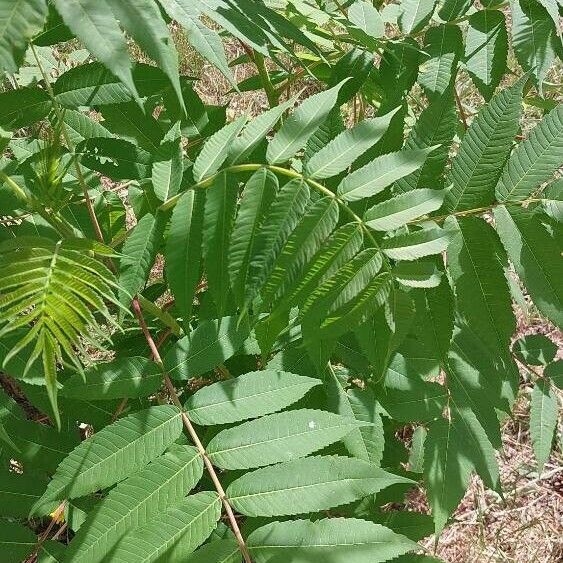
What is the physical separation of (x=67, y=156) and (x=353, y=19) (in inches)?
30.6

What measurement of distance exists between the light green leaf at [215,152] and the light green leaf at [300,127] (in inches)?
3.5

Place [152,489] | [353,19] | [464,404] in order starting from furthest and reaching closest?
[353,19] < [464,404] < [152,489]

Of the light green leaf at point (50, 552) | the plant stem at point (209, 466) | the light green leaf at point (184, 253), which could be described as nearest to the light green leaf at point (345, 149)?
the light green leaf at point (184, 253)

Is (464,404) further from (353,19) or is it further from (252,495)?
(353,19)

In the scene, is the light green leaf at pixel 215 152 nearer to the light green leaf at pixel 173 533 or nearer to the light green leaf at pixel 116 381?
the light green leaf at pixel 116 381

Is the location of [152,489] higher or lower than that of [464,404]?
higher

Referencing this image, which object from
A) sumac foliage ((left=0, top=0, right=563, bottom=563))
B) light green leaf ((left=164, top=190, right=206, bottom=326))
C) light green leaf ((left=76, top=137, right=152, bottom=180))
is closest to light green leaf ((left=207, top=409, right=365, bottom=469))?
sumac foliage ((left=0, top=0, right=563, bottom=563))

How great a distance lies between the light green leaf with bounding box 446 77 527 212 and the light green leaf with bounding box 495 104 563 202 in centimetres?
2

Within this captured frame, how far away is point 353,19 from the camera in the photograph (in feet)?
6.06

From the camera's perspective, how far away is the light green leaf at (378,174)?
4.19 feet

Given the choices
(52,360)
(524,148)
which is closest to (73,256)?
(52,360)

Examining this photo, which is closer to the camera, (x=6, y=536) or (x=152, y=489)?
(x=152, y=489)

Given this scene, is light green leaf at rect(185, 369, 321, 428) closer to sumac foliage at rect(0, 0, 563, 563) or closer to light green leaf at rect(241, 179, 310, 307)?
sumac foliage at rect(0, 0, 563, 563)

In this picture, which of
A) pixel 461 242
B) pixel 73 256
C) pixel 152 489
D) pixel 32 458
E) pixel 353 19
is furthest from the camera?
pixel 353 19
